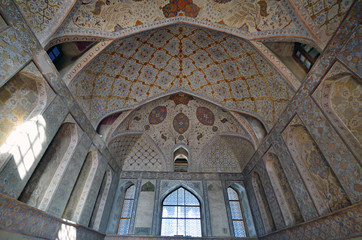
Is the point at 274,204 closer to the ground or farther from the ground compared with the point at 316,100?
closer to the ground

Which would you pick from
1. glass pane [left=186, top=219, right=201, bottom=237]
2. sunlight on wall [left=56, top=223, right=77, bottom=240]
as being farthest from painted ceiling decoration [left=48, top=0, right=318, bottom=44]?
glass pane [left=186, top=219, right=201, bottom=237]

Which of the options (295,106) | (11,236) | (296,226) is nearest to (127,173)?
(11,236)

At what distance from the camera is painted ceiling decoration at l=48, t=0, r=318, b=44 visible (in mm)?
5230

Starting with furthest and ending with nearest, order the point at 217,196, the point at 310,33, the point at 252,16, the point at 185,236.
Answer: the point at 217,196 → the point at 185,236 → the point at 252,16 → the point at 310,33

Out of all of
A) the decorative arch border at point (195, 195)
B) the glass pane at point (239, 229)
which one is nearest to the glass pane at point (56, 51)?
the decorative arch border at point (195, 195)

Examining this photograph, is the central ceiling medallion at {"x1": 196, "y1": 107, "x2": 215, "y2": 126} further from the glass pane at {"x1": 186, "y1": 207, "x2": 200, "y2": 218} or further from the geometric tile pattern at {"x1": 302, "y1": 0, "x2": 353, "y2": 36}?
the geometric tile pattern at {"x1": 302, "y1": 0, "x2": 353, "y2": 36}

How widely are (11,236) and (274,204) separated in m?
7.14

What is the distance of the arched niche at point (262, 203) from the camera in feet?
A: 23.6

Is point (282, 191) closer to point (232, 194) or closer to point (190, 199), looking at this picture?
point (232, 194)

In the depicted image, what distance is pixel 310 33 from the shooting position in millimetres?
4711

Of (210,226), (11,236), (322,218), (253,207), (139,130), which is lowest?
(11,236)

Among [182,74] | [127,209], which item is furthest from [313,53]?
[127,209]

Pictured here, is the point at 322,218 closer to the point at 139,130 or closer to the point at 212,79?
the point at 212,79

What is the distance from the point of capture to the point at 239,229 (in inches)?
326
